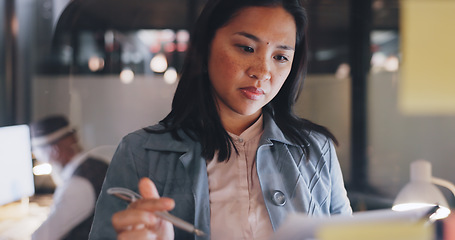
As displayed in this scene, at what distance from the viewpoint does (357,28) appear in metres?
1.54

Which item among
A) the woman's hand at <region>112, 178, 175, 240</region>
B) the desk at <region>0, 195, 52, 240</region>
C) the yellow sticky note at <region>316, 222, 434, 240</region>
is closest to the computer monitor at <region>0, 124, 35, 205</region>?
the desk at <region>0, 195, 52, 240</region>

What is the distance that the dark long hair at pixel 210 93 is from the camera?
0.99m

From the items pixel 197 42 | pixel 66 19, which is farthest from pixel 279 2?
pixel 66 19

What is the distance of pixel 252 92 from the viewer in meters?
0.95

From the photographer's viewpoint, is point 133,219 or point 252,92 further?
point 252,92

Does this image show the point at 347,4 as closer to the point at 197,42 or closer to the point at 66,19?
the point at 197,42

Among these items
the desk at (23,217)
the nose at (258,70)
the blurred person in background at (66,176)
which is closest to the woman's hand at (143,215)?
the nose at (258,70)

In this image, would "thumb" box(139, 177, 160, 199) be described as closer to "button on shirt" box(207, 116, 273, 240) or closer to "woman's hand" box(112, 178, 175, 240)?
"woman's hand" box(112, 178, 175, 240)

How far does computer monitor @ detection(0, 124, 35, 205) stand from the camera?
1171 mm

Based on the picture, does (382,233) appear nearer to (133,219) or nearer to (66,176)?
(133,219)

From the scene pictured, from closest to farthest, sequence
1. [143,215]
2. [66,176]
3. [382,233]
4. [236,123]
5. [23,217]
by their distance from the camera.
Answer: [382,233], [143,215], [236,123], [23,217], [66,176]

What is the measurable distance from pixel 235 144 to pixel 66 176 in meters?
0.75

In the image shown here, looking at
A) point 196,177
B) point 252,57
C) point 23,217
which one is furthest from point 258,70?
point 23,217

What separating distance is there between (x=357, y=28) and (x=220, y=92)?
799 mm
